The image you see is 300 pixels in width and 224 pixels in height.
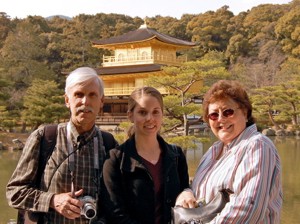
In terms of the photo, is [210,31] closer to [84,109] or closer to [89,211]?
[84,109]

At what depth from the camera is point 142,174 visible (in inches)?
58.9

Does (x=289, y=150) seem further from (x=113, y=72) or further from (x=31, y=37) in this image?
(x=31, y=37)

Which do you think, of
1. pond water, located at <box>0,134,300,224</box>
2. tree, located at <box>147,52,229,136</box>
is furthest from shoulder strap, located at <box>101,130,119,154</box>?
tree, located at <box>147,52,229,136</box>

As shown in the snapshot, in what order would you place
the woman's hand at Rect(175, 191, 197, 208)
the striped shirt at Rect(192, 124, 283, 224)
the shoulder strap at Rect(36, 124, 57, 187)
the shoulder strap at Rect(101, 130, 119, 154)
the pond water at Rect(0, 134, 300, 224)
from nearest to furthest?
the striped shirt at Rect(192, 124, 283, 224) → the woman's hand at Rect(175, 191, 197, 208) → the shoulder strap at Rect(36, 124, 57, 187) → the shoulder strap at Rect(101, 130, 119, 154) → the pond water at Rect(0, 134, 300, 224)

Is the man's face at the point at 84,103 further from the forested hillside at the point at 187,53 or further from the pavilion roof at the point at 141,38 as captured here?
the pavilion roof at the point at 141,38

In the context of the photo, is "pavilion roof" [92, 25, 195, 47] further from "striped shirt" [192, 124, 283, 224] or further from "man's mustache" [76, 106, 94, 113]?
"striped shirt" [192, 124, 283, 224]

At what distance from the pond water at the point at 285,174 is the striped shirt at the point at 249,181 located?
432cm

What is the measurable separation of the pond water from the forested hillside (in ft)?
9.18

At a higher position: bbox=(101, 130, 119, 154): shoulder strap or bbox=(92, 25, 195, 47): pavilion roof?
bbox=(92, 25, 195, 47): pavilion roof

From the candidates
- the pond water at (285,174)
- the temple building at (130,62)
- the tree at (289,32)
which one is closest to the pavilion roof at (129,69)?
the temple building at (130,62)

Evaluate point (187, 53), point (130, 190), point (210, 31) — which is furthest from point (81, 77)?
point (210, 31)

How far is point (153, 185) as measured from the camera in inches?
58.7

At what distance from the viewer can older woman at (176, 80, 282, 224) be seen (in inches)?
51.7

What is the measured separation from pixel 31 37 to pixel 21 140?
45.4 ft
